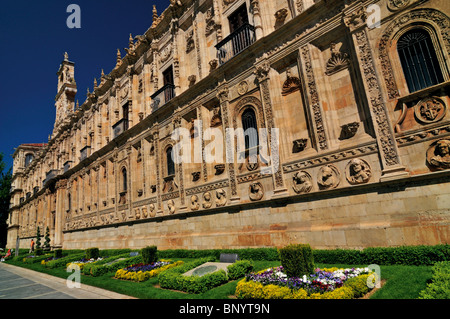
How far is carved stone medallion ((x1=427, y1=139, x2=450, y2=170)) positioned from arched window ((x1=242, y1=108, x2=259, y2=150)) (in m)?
6.95

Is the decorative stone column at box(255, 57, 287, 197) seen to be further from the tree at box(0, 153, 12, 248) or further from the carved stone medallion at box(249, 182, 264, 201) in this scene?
the tree at box(0, 153, 12, 248)

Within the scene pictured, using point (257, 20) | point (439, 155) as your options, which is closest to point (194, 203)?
point (257, 20)

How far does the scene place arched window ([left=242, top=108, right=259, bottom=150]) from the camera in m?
13.2

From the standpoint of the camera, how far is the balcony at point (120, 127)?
958 inches

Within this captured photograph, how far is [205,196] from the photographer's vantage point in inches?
588

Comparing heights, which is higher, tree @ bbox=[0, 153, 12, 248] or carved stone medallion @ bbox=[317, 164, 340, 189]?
tree @ bbox=[0, 153, 12, 248]

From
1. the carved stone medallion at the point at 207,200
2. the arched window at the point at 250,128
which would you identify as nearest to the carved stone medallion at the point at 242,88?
the arched window at the point at 250,128

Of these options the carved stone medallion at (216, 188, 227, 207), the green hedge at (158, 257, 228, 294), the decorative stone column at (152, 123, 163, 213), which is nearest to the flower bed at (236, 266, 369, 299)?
the green hedge at (158, 257, 228, 294)

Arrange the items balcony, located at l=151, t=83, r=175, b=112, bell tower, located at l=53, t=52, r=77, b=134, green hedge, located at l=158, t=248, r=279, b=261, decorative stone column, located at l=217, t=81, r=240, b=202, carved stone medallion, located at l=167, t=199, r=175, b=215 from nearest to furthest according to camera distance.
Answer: green hedge, located at l=158, t=248, r=279, b=261 → decorative stone column, located at l=217, t=81, r=240, b=202 → carved stone medallion, located at l=167, t=199, r=175, b=215 → balcony, located at l=151, t=83, r=175, b=112 → bell tower, located at l=53, t=52, r=77, b=134

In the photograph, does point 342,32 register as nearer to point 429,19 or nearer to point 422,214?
point 429,19

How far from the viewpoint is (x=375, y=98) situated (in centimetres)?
892

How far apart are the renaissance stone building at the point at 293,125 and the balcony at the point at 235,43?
7cm

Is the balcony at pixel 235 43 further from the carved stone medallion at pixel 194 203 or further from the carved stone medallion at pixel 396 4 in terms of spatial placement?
the carved stone medallion at pixel 194 203
